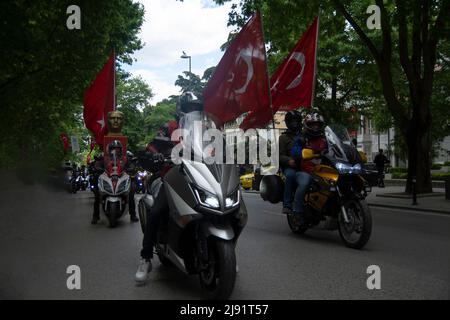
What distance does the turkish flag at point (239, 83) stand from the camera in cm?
685

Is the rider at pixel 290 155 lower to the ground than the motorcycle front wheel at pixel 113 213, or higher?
higher

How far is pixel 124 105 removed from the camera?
52938 mm

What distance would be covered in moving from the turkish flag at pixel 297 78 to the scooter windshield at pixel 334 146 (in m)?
2.75

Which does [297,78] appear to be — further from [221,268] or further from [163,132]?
[221,268]

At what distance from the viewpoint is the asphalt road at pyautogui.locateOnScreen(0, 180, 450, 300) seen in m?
4.83

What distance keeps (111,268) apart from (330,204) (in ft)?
10.5

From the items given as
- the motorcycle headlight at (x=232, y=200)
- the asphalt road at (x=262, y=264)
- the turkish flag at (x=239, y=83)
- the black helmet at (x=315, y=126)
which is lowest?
the asphalt road at (x=262, y=264)

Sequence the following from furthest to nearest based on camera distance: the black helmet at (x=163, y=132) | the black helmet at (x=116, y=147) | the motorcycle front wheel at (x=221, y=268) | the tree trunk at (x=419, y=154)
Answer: the tree trunk at (x=419, y=154) → the black helmet at (x=116, y=147) → the black helmet at (x=163, y=132) → the motorcycle front wheel at (x=221, y=268)

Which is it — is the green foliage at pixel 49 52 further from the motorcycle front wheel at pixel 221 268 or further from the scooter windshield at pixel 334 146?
the motorcycle front wheel at pixel 221 268

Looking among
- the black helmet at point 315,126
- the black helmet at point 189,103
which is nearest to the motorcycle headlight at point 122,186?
the black helmet at point 315,126

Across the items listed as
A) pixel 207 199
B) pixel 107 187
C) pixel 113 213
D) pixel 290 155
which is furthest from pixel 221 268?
pixel 107 187

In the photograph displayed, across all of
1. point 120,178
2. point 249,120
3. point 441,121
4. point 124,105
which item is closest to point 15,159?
point 124,105
